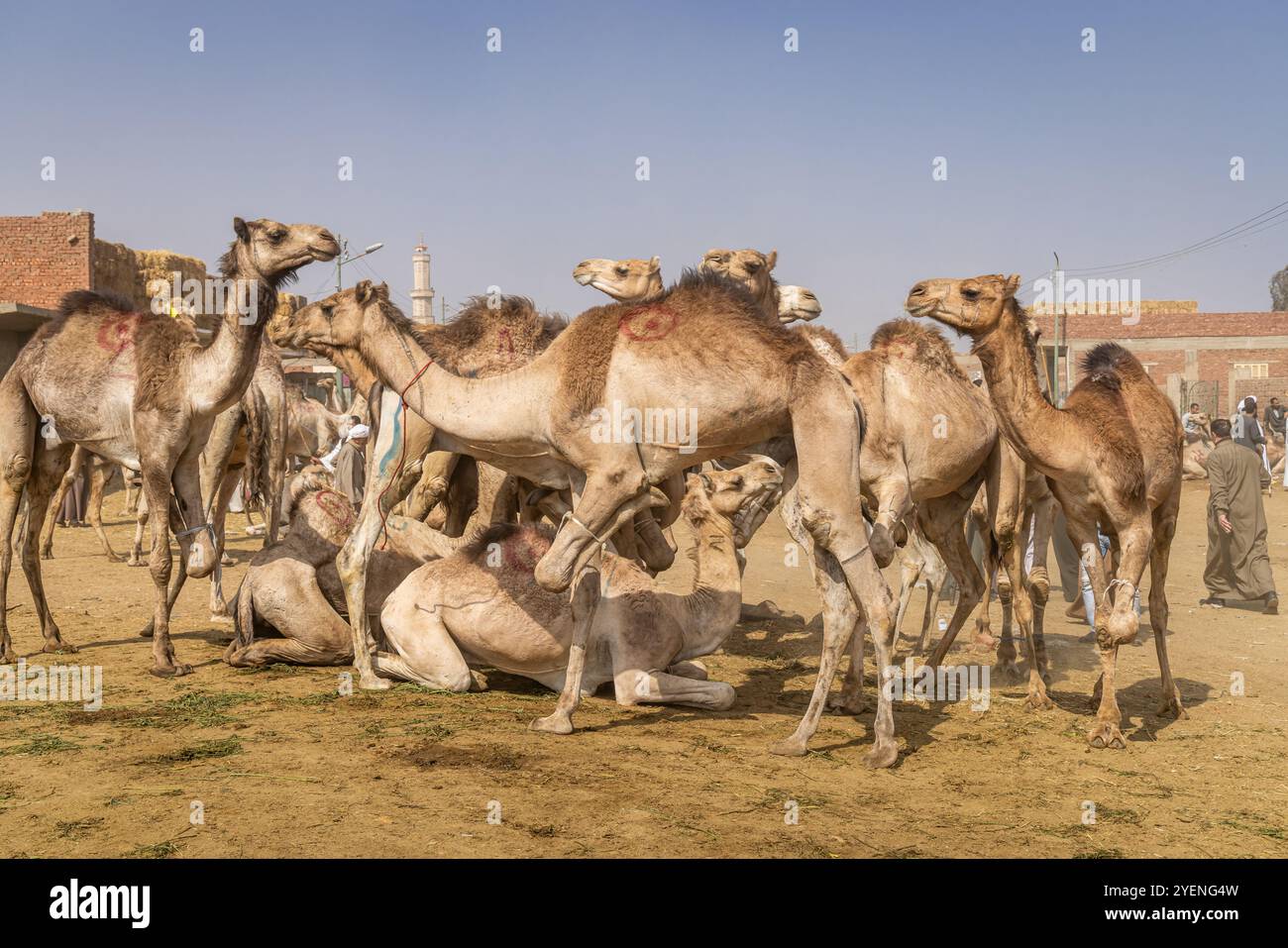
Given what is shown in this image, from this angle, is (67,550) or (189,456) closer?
(189,456)

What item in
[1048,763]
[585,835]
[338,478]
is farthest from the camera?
[338,478]

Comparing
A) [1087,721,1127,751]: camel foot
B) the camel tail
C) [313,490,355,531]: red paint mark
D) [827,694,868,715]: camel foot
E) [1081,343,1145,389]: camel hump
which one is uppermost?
[1081,343,1145,389]: camel hump

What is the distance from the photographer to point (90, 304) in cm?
979

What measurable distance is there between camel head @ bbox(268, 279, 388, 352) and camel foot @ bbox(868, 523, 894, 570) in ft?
11.7

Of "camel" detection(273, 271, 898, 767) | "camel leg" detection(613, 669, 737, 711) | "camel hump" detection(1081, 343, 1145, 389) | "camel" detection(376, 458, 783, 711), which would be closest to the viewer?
"camel" detection(273, 271, 898, 767)

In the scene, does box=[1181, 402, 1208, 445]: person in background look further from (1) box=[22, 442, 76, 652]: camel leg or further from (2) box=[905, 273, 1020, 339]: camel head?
(1) box=[22, 442, 76, 652]: camel leg

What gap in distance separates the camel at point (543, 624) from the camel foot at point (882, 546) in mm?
1132

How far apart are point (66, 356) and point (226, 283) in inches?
62.9

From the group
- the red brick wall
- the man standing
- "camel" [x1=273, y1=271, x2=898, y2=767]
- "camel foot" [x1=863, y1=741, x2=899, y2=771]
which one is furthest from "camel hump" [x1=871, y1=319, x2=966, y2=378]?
the red brick wall

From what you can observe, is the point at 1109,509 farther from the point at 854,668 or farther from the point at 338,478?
the point at 338,478

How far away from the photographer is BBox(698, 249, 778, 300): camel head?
10508mm

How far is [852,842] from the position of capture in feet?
16.7

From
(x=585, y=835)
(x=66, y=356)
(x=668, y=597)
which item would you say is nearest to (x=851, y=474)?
(x=668, y=597)

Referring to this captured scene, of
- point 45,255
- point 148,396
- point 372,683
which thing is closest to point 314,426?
point 45,255
